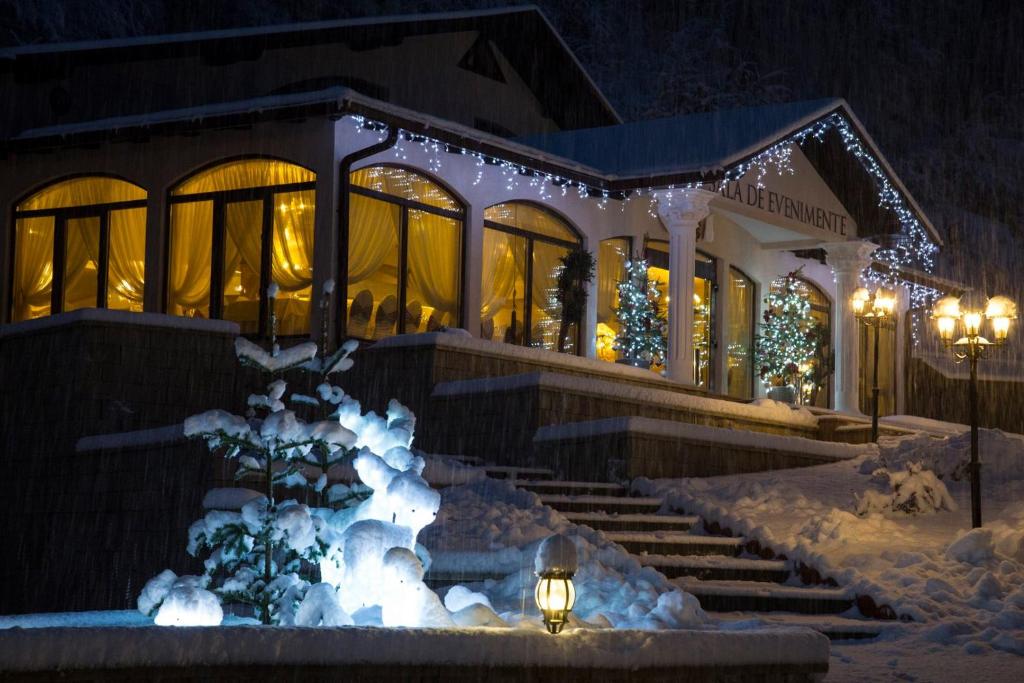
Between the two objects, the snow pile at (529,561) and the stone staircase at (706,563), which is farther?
the stone staircase at (706,563)

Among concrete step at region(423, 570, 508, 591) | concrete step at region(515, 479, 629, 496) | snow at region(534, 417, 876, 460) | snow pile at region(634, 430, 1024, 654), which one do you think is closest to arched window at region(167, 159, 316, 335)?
snow at region(534, 417, 876, 460)

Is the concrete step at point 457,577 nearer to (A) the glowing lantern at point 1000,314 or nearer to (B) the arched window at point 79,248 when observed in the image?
(A) the glowing lantern at point 1000,314

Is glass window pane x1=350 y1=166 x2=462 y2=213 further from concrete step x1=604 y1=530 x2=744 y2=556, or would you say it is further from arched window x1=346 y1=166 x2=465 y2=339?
concrete step x1=604 y1=530 x2=744 y2=556

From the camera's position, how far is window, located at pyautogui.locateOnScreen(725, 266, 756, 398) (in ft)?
81.2

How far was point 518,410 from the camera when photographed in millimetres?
14336

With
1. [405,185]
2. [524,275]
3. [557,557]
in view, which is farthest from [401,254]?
[557,557]

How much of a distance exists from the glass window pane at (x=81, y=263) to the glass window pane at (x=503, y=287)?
523 centimetres

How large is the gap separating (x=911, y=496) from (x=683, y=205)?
24.9ft

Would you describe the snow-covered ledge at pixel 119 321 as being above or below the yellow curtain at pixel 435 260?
below

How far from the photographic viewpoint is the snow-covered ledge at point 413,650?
5762 mm

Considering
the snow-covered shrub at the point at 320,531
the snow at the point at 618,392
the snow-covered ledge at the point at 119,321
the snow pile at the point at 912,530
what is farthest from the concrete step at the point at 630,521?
Result: the snow-covered ledge at the point at 119,321

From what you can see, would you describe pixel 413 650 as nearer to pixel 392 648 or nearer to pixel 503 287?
pixel 392 648

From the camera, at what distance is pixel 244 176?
18250 millimetres

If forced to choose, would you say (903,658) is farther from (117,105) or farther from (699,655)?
(117,105)
